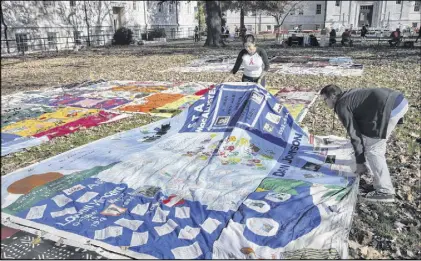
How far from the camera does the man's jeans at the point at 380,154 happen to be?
4.10 meters

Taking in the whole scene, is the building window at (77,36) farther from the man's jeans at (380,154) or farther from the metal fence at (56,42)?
the man's jeans at (380,154)

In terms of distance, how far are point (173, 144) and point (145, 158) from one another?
2.32 feet

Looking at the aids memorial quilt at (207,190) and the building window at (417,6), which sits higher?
the building window at (417,6)

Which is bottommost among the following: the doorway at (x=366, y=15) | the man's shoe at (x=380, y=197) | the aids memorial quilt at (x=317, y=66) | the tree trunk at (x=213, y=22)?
the man's shoe at (x=380, y=197)

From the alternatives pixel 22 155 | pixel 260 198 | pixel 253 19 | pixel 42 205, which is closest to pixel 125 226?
pixel 42 205

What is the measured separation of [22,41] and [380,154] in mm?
28720

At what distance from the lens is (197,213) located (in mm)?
3863

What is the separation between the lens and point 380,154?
13.9ft

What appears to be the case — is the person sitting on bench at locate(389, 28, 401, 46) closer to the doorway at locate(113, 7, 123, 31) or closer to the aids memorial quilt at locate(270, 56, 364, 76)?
A: the aids memorial quilt at locate(270, 56, 364, 76)

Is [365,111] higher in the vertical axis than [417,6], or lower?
lower

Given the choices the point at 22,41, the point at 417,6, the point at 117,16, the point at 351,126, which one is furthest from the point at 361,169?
the point at 417,6

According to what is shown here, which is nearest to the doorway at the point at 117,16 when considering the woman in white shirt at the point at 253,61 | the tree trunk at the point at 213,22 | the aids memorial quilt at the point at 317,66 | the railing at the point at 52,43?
the railing at the point at 52,43

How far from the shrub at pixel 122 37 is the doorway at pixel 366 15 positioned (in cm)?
3915

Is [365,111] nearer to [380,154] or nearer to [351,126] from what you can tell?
[351,126]
